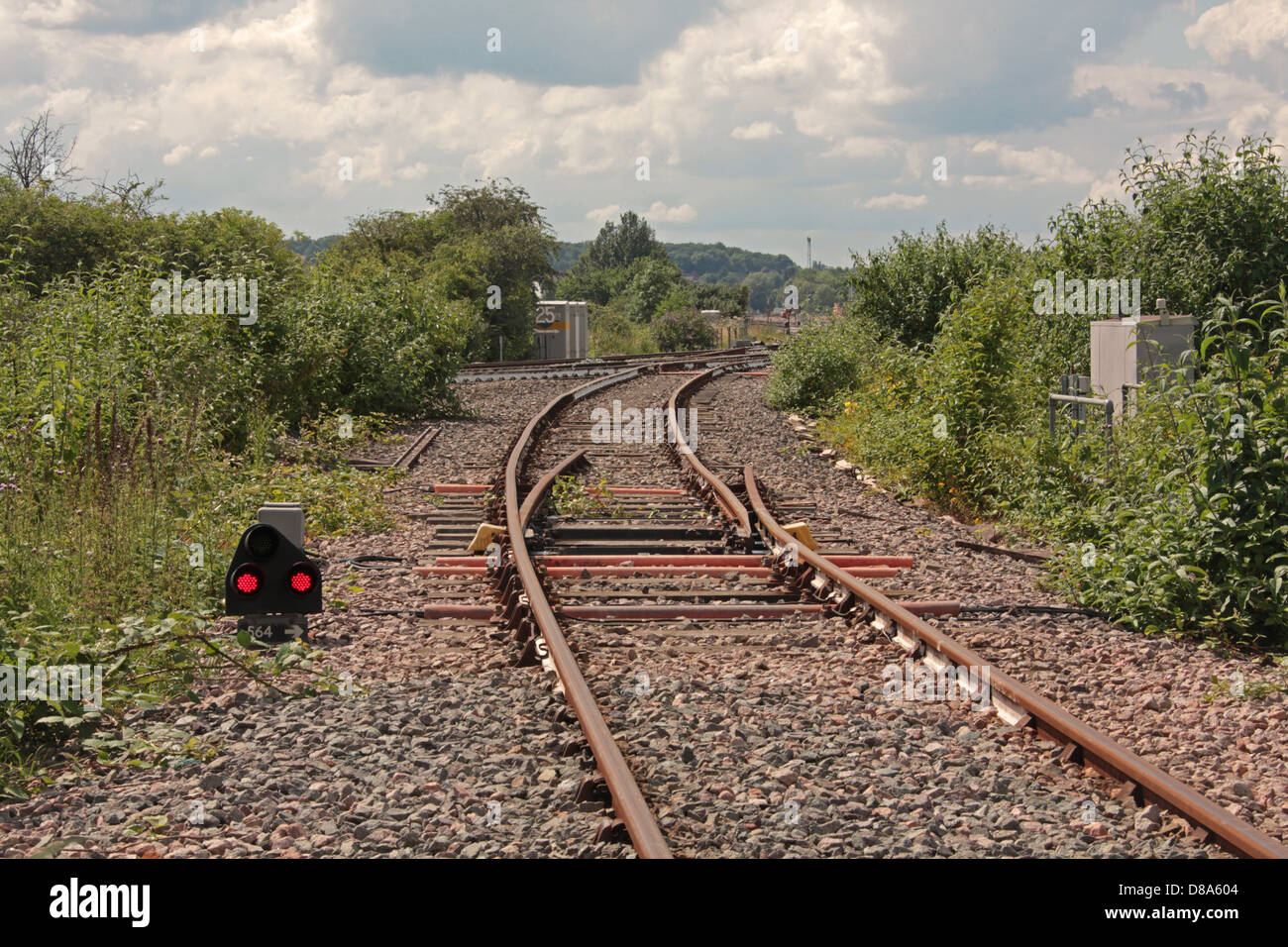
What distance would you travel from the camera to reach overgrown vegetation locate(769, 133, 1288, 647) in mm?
6707

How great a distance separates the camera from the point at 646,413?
19.3 metres

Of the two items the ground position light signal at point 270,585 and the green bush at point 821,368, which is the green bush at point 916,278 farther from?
the ground position light signal at point 270,585

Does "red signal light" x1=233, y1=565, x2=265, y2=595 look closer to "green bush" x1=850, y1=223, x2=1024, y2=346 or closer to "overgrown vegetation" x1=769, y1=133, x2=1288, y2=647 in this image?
"overgrown vegetation" x1=769, y1=133, x2=1288, y2=647

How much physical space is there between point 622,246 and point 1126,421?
4826 inches

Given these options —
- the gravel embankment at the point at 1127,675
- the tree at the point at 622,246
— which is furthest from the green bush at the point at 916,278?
the tree at the point at 622,246

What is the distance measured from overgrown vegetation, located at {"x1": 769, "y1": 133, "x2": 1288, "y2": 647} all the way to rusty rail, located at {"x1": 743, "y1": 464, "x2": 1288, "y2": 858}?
1.53 metres

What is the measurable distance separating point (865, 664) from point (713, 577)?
2188 mm

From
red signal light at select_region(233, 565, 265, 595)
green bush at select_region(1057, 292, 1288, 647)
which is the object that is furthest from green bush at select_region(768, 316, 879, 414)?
red signal light at select_region(233, 565, 265, 595)

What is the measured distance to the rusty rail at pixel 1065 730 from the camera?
12.4 feet

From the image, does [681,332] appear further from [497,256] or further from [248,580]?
[248,580]
